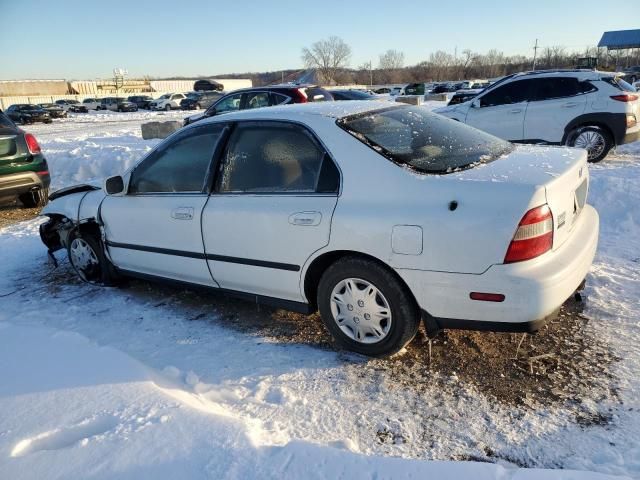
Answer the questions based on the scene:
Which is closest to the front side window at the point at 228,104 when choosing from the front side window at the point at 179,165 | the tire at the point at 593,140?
the tire at the point at 593,140

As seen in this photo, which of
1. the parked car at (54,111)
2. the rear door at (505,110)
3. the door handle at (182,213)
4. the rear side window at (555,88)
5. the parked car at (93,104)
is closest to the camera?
the door handle at (182,213)

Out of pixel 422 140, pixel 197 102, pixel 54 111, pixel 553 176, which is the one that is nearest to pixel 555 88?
pixel 422 140

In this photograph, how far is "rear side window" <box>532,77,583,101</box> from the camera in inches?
344

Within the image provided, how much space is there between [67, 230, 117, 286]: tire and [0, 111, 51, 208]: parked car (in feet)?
11.1

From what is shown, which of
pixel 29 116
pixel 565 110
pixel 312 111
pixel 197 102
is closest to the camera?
pixel 312 111

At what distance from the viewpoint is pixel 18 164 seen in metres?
7.45

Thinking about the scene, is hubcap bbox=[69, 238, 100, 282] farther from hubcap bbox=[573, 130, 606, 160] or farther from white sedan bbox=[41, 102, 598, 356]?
hubcap bbox=[573, 130, 606, 160]

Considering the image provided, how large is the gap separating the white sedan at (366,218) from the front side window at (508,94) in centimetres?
630

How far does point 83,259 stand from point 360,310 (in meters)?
3.03

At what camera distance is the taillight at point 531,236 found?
2576 mm

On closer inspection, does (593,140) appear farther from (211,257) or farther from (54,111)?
(54,111)

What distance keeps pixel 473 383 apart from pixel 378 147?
1.52 metres

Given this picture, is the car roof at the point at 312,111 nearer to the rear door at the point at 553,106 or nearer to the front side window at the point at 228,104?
the rear door at the point at 553,106

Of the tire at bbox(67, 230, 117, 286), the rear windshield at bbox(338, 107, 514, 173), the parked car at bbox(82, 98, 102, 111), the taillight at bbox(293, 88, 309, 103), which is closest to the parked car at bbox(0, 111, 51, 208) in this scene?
the tire at bbox(67, 230, 117, 286)
